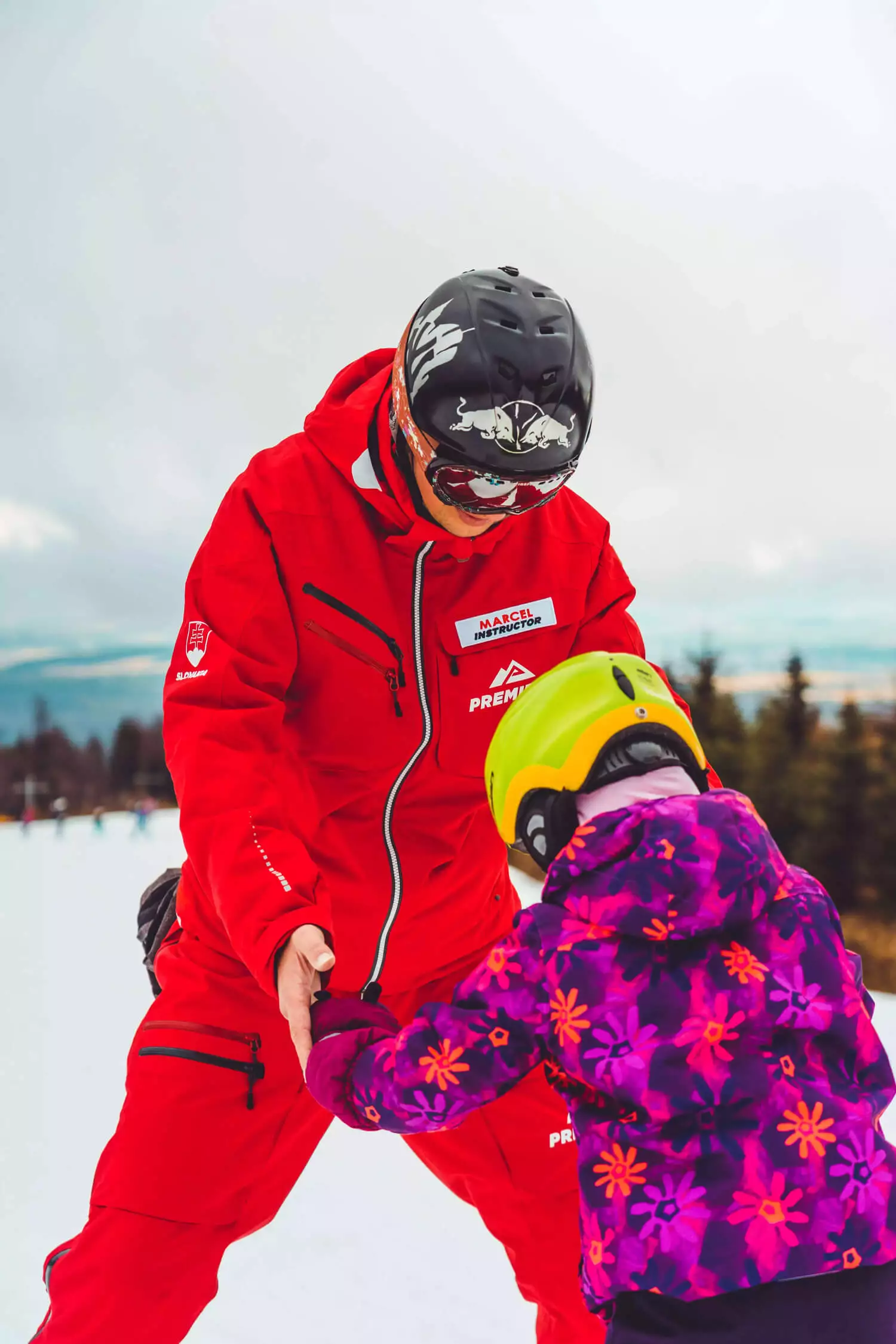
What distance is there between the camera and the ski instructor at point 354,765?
1.56 meters

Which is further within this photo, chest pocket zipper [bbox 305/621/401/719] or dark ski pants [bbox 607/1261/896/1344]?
chest pocket zipper [bbox 305/621/401/719]

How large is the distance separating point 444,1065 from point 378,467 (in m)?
0.94

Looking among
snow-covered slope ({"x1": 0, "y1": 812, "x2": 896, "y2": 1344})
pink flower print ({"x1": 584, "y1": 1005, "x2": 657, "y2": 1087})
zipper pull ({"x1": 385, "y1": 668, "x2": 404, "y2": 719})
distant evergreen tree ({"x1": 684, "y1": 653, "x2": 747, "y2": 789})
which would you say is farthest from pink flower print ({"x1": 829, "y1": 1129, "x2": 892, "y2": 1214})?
distant evergreen tree ({"x1": 684, "y1": 653, "x2": 747, "y2": 789})

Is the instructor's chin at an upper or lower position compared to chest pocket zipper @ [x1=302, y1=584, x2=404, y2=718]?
upper

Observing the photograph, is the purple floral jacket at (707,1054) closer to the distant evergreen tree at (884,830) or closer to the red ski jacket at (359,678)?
the red ski jacket at (359,678)

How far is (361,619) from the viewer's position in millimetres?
1695

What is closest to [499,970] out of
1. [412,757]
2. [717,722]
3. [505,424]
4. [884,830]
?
[412,757]

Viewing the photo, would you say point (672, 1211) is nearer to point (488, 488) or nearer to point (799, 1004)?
Result: point (799, 1004)

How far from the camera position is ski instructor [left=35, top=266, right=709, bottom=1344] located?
5.10ft

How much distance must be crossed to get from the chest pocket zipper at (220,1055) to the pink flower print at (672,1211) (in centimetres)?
77

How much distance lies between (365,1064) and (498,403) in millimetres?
947

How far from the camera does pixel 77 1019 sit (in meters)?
4.64

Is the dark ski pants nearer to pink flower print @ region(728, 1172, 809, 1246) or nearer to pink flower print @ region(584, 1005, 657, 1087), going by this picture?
pink flower print @ region(728, 1172, 809, 1246)

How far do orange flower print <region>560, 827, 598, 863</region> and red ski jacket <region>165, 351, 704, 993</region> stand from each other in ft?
1.50
